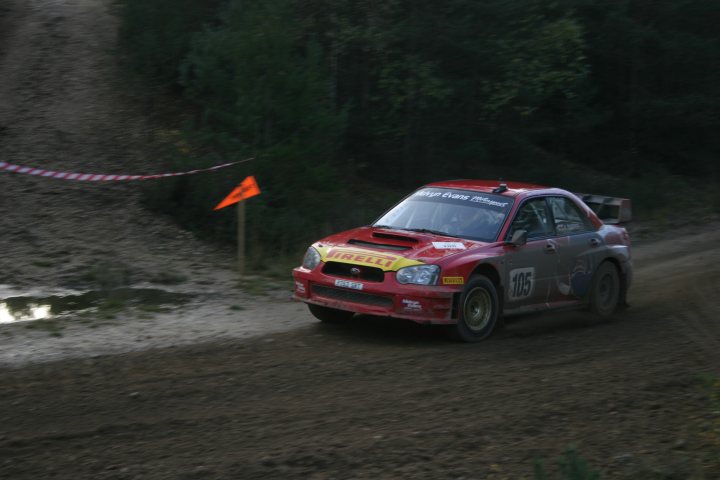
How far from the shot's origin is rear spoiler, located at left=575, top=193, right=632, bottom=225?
11555mm

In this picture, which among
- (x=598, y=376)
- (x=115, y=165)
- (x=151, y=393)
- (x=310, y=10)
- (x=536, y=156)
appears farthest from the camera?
(x=536, y=156)

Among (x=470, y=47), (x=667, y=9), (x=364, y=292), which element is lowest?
(x=364, y=292)

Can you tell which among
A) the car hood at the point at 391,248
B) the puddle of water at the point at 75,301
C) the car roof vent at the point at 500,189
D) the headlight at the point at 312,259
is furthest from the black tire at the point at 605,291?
the puddle of water at the point at 75,301

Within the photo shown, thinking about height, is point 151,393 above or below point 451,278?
below

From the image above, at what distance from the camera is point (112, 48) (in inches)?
853

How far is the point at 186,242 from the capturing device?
575 inches

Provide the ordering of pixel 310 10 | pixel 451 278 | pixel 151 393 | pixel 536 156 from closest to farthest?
pixel 151 393 < pixel 451 278 < pixel 310 10 < pixel 536 156

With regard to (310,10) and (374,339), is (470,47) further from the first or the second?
(374,339)

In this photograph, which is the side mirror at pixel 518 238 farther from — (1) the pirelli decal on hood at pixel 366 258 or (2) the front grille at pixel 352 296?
(2) the front grille at pixel 352 296

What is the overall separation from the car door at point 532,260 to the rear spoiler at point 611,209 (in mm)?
1557

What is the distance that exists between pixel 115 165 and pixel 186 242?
3.29m

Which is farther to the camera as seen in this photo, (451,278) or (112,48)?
(112,48)

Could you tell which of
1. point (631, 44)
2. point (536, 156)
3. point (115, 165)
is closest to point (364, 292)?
point (115, 165)

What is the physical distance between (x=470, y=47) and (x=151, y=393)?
14.9 metres
